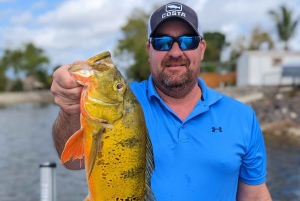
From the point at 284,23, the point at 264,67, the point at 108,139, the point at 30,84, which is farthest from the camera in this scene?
the point at 30,84

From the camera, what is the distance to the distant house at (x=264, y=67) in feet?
111

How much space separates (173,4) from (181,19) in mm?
248

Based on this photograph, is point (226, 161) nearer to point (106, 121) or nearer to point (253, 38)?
point (106, 121)

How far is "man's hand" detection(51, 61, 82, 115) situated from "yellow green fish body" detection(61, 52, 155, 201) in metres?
0.05

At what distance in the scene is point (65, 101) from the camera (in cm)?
242

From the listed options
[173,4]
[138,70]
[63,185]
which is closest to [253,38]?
[138,70]

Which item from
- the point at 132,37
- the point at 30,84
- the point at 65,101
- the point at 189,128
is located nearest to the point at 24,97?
the point at 30,84

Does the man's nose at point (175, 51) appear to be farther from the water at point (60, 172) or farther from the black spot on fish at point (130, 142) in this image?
the water at point (60, 172)

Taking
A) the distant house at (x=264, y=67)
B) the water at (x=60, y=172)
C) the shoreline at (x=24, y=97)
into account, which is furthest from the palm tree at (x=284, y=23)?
the shoreline at (x=24, y=97)

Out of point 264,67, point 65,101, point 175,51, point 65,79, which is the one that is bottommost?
point 264,67

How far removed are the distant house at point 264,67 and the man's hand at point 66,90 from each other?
32622 millimetres

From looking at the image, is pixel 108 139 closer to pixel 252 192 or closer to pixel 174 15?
pixel 174 15

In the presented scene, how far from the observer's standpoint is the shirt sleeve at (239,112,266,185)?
3.18m

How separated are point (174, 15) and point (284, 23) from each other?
50.8 m
